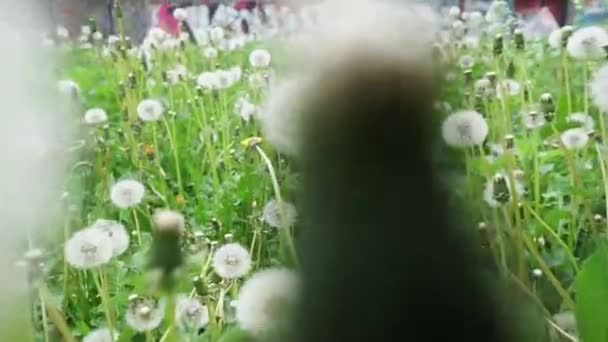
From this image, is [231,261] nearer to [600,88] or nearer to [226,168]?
[226,168]

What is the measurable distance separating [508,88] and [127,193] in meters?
0.44

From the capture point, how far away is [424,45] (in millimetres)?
457

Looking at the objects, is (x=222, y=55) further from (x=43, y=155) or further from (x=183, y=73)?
(x=43, y=155)

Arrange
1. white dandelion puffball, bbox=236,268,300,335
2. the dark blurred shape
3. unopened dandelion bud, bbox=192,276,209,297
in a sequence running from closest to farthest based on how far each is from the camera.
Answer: the dark blurred shape < white dandelion puffball, bbox=236,268,300,335 < unopened dandelion bud, bbox=192,276,209,297

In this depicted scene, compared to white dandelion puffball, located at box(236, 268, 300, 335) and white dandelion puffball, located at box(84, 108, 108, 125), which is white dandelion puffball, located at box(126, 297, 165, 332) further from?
white dandelion puffball, located at box(84, 108, 108, 125)

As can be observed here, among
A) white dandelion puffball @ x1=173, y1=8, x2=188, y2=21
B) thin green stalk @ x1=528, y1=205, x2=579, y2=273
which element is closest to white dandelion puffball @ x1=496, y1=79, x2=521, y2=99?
thin green stalk @ x1=528, y1=205, x2=579, y2=273

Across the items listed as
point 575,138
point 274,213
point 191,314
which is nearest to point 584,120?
point 575,138

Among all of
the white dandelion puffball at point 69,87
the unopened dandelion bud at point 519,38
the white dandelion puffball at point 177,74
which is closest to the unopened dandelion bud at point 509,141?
the unopened dandelion bud at point 519,38

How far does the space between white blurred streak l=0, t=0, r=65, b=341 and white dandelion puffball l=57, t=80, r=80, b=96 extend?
0.06 feet

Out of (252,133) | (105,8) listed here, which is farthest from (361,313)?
(105,8)

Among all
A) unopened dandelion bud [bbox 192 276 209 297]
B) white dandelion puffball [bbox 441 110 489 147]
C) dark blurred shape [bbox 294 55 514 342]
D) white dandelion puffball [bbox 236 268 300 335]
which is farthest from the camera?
unopened dandelion bud [bbox 192 276 209 297]

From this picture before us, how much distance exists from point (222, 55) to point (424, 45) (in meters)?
0.55

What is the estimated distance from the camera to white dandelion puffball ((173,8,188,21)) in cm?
95

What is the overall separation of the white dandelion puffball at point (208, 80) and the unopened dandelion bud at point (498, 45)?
1.05 feet
